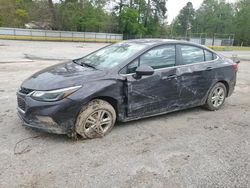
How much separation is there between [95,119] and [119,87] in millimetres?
630

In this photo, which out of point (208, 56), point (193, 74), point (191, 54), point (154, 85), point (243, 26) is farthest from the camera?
point (243, 26)

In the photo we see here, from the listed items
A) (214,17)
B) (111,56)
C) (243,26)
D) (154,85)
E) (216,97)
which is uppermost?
(214,17)

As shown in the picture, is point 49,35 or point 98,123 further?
point 49,35

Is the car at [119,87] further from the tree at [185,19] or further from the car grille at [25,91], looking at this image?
the tree at [185,19]

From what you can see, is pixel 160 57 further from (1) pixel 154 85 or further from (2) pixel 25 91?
(2) pixel 25 91

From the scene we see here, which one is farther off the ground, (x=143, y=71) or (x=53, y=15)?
(x=53, y=15)

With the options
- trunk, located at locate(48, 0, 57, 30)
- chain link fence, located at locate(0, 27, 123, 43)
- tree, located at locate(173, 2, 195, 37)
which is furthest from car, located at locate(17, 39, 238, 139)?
tree, located at locate(173, 2, 195, 37)

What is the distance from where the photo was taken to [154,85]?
4.35m

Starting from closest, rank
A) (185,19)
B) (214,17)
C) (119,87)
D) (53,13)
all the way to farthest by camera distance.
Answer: (119,87)
(53,13)
(214,17)
(185,19)

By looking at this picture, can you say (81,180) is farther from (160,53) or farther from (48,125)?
(160,53)

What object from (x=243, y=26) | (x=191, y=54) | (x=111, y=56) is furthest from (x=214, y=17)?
(x=111, y=56)

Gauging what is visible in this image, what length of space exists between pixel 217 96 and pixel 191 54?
3.93ft

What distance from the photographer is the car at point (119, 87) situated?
11.8ft

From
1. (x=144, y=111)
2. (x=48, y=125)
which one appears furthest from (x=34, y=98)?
(x=144, y=111)
